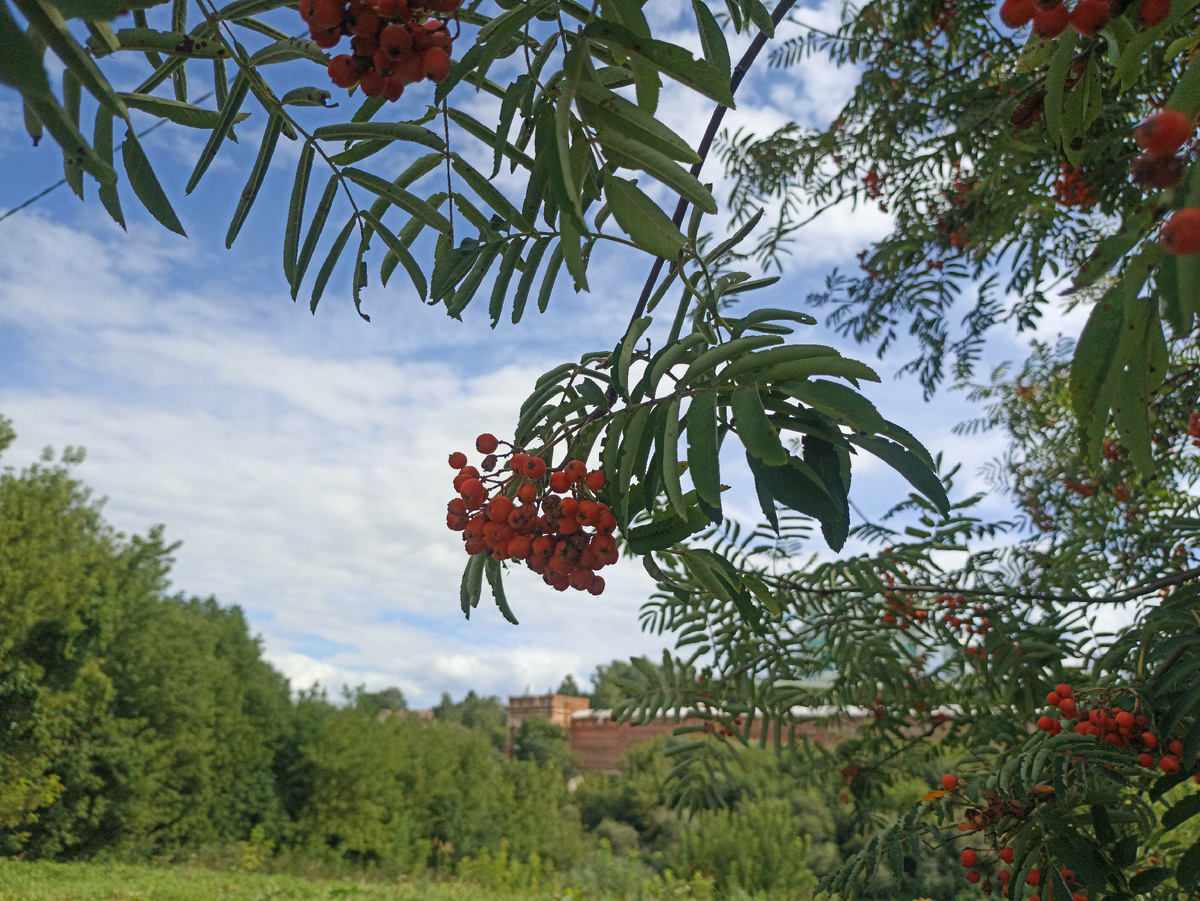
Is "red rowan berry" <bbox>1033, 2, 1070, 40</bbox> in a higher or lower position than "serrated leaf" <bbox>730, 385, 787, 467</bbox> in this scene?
higher

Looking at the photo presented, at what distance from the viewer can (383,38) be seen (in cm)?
73

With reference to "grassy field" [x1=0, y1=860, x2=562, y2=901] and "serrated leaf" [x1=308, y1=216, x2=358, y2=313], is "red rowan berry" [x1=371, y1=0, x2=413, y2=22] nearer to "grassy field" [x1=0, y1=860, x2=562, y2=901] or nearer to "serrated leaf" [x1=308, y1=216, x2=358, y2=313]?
"serrated leaf" [x1=308, y1=216, x2=358, y2=313]

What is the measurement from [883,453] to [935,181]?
336cm

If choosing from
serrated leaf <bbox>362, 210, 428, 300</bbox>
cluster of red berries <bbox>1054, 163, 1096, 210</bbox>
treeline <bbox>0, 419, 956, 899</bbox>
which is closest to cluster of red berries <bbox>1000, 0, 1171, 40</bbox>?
serrated leaf <bbox>362, 210, 428, 300</bbox>

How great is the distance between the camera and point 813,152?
3.66 m

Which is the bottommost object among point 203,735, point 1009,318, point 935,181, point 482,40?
point 203,735

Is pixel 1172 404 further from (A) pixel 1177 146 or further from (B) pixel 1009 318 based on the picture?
(A) pixel 1177 146

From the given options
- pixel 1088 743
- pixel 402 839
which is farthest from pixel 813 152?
pixel 402 839

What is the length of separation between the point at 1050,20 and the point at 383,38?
0.55 metres

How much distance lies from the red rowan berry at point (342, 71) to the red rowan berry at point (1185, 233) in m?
0.70

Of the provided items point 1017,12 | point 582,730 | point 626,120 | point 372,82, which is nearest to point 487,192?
point 372,82

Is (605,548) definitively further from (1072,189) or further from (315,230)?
(1072,189)

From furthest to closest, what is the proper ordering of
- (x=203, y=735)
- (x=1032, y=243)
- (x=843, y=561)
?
(x=203, y=735) < (x=1032, y=243) < (x=843, y=561)

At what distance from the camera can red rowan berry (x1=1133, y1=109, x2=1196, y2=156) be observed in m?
0.48
